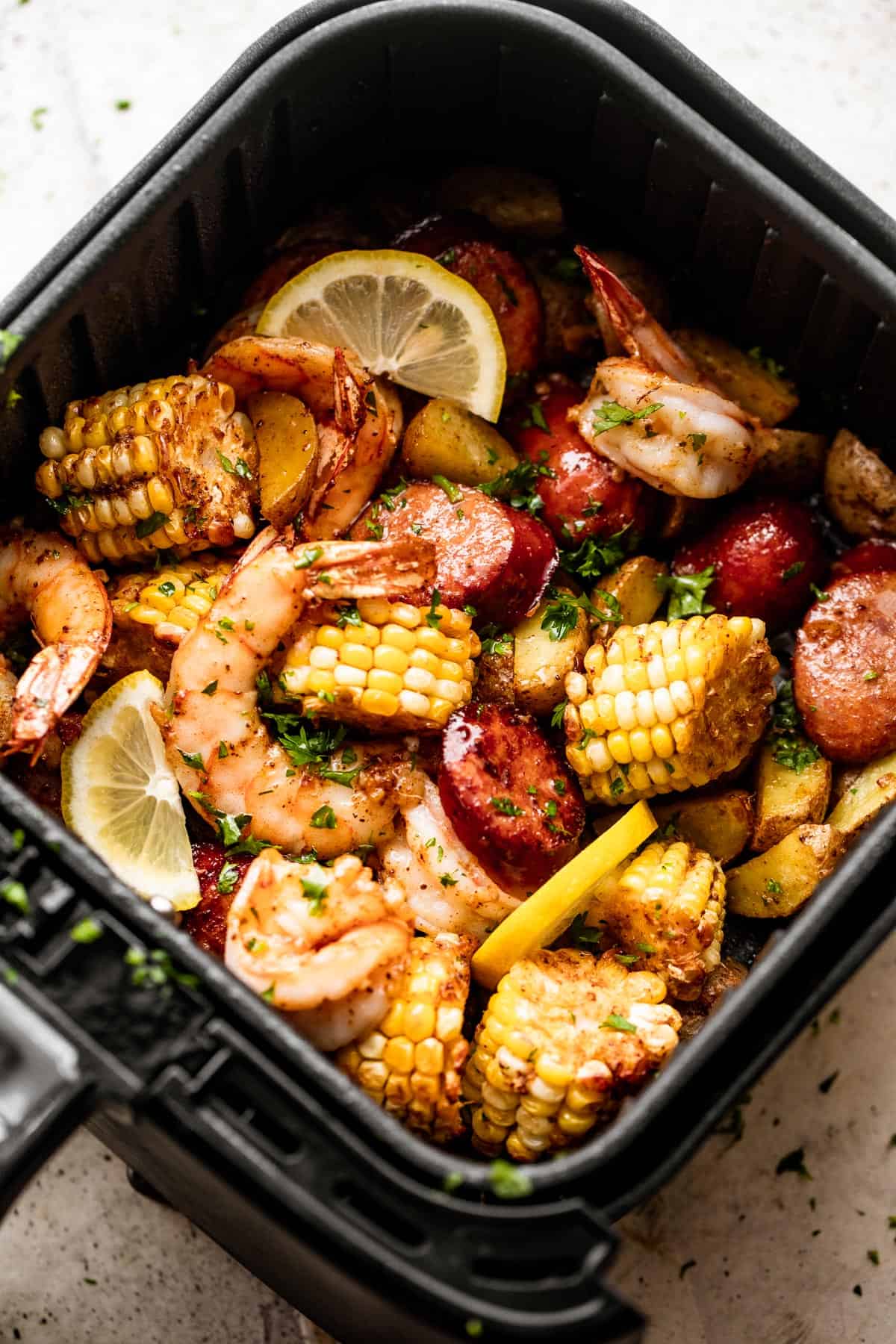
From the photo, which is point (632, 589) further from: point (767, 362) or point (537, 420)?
point (767, 362)

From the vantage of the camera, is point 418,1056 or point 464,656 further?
point 464,656

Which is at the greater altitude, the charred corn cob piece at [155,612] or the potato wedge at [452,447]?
the charred corn cob piece at [155,612]

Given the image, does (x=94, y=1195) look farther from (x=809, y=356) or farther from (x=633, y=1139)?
(x=809, y=356)

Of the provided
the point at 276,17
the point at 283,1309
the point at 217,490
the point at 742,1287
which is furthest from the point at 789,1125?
the point at 276,17

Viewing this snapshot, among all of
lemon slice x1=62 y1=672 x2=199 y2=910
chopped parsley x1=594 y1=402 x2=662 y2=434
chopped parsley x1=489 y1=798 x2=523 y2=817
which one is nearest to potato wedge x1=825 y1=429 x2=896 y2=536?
chopped parsley x1=594 y1=402 x2=662 y2=434

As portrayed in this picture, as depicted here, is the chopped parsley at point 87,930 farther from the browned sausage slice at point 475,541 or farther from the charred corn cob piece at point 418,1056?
the browned sausage slice at point 475,541

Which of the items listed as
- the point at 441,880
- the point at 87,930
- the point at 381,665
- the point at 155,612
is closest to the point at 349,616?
the point at 381,665

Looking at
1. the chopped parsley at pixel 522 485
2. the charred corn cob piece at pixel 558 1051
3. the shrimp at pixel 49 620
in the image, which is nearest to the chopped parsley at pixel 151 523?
the shrimp at pixel 49 620
